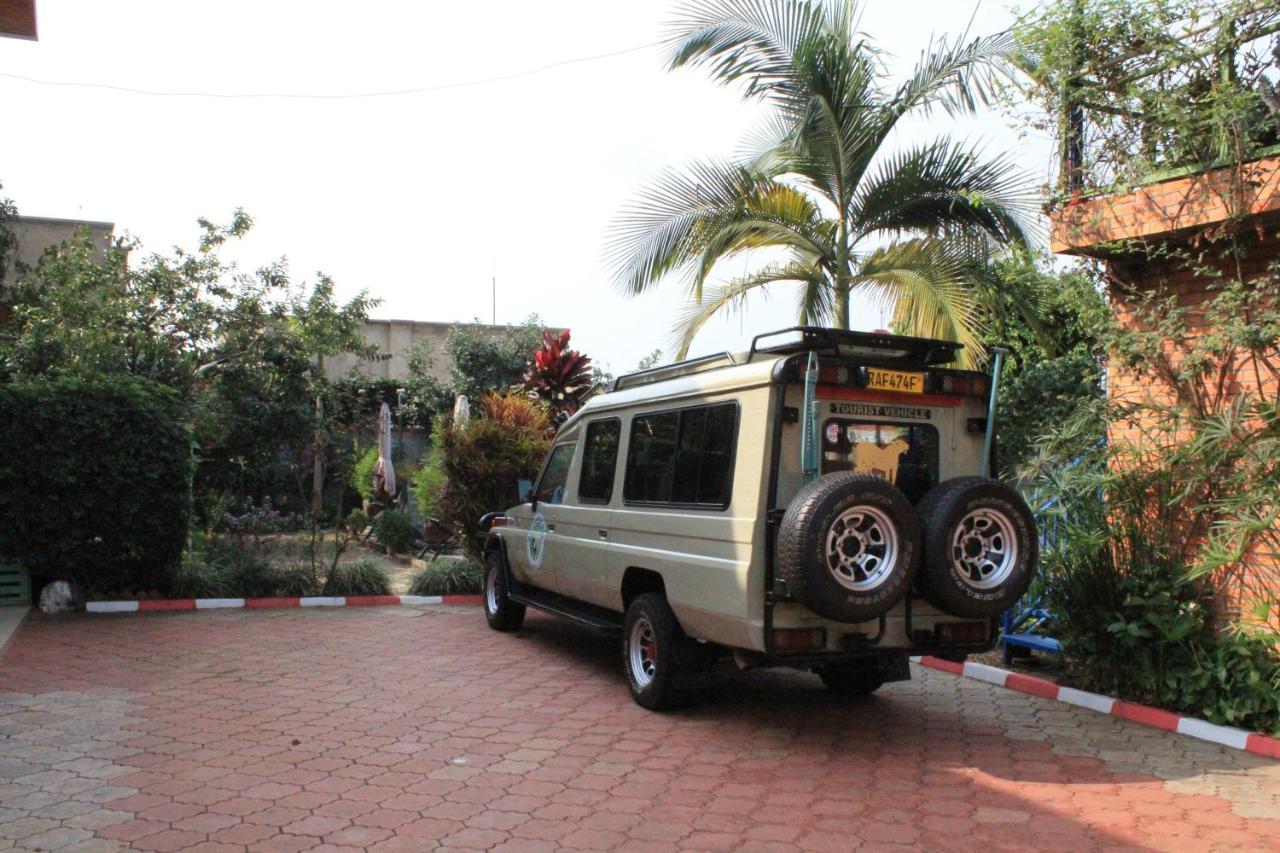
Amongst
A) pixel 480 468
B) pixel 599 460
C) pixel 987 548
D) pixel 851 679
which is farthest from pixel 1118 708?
pixel 480 468

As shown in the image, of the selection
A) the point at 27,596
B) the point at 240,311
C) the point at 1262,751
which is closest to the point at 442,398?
the point at 240,311

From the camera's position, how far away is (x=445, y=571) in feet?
39.4

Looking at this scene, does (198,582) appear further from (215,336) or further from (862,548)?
(862,548)

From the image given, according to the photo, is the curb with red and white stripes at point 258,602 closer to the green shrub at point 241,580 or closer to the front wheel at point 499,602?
the green shrub at point 241,580

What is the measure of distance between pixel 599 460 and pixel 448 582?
4789 millimetres

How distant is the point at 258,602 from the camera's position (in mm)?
11070

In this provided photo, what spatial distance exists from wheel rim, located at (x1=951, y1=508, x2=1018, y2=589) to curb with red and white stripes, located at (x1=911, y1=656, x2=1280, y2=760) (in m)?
1.77

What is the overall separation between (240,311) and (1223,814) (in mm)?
11575

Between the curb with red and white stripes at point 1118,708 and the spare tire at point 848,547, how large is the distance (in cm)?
236

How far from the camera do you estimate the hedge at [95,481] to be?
989 cm

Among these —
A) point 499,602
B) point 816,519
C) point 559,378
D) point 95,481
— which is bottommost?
point 499,602

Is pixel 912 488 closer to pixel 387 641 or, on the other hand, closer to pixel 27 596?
pixel 387 641

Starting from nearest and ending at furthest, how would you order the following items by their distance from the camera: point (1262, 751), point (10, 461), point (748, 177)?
point (1262, 751) < point (10, 461) < point (748, 177)

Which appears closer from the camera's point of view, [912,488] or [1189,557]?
[912,488]
